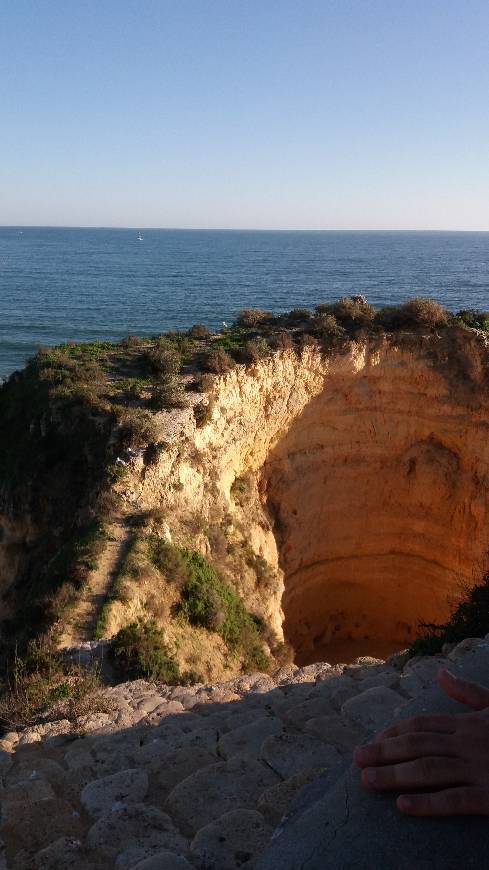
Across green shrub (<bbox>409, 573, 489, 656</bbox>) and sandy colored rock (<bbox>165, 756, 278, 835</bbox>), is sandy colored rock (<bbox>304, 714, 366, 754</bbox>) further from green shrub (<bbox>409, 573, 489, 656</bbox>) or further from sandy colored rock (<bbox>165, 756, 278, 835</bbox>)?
green shrub (<bbox>409, 573, 489, 656</bbox>)

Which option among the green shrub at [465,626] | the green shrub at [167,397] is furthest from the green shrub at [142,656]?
the green shrub at [167,397]

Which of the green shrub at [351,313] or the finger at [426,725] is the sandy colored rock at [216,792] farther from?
the green shrub at [351,313]

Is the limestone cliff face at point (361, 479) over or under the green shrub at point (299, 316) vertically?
under

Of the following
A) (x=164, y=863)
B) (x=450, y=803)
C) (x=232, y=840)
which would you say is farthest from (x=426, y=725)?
(x=164, y=863)

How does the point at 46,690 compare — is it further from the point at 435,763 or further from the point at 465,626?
the point at 435,763

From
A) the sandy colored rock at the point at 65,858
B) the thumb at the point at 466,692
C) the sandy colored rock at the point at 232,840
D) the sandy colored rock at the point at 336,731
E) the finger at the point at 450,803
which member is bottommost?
the sandy colored rock at the point at 336,731

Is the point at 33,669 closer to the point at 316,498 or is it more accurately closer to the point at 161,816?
the point at 161,816

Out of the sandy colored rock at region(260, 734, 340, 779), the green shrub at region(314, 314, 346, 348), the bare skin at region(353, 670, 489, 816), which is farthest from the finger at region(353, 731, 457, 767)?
the green shrub at region(314, 314, 346, 348)

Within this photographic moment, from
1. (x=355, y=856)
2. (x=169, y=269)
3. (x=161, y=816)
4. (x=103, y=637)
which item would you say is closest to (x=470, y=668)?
(x=355, y=856)
